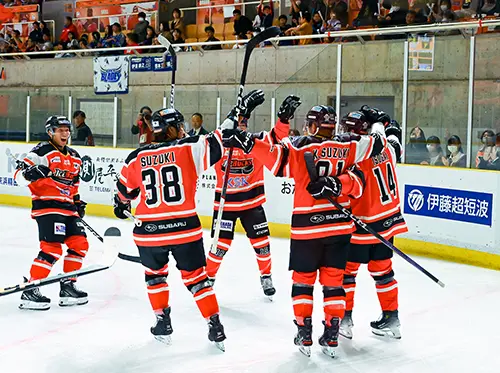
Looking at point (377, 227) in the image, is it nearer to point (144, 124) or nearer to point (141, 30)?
point (144, 124)

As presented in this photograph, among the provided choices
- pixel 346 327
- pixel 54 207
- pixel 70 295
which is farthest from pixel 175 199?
pixel 70 295

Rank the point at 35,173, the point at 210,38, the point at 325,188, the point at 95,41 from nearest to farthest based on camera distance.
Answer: the point at 325,188
the point at 35,173
the point at 210,38
the point at 95,41

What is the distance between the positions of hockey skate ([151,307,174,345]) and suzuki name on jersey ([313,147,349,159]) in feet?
3.65

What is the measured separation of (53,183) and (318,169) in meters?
1.85

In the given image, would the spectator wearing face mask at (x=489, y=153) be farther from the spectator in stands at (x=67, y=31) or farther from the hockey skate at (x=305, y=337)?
the spectator in stands at (x=67, y=31)

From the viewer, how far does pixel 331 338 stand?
3.42m

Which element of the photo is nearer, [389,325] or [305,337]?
[305,337]

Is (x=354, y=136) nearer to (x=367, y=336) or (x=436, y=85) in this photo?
(x=367, y=336)

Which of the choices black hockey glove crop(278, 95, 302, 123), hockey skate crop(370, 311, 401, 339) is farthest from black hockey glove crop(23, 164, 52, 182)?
hockey skate crop(370, 311, 401, 339)

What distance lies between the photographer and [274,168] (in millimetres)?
3369

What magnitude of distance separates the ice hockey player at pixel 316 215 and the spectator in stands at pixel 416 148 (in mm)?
3033

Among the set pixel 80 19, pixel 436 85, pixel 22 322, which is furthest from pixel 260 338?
pixel 80 19

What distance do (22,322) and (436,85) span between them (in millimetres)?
3995

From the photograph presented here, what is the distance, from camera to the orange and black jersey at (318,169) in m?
3.36
